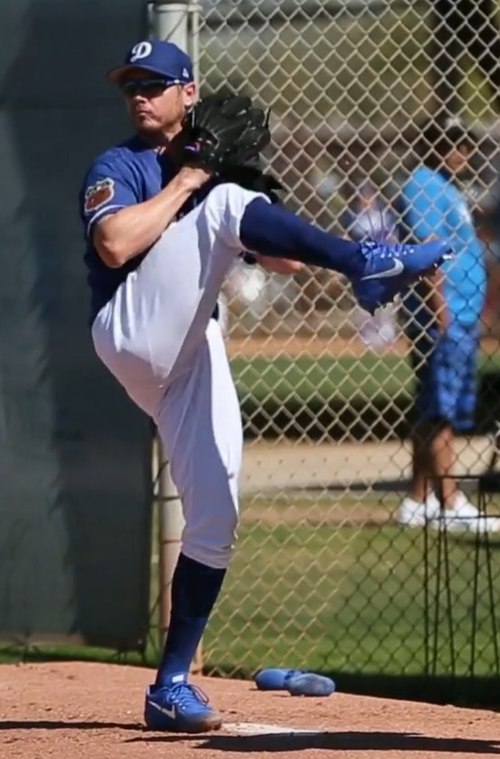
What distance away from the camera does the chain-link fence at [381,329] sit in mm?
7238

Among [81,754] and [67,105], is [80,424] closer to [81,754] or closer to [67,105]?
[67,105]

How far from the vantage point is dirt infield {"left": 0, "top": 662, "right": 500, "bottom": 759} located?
5.07m

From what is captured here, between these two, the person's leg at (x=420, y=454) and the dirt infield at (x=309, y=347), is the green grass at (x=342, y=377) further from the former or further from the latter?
the person's leg at (x=420, y=454)

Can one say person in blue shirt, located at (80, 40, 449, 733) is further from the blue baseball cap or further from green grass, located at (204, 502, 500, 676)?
green grass, located at (204, 502, 500, 676)

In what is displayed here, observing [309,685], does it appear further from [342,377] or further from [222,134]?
[342,377]

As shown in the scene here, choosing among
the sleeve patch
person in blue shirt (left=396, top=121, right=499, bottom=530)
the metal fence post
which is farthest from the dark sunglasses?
person in blue shirt (left=396, top=121, right=499, bottom=530)

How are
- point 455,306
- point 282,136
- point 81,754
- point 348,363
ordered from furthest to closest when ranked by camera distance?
point 348,363
point 282,136
point 455,306
point 81,754

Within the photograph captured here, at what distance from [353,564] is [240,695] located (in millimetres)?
2577

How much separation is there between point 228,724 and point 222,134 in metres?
1.71

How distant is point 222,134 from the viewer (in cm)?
521

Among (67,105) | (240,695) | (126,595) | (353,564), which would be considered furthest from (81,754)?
(353,564)

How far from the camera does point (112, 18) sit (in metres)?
6.71

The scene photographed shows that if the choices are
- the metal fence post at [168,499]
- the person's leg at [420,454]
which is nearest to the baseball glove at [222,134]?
the metal fence post at [168,499]

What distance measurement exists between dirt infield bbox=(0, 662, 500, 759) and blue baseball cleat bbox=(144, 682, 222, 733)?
1.9 inches
